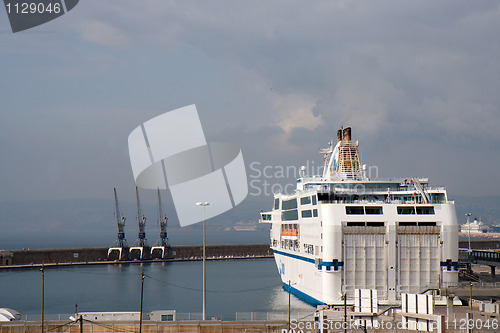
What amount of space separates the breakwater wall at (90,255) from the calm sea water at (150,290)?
10.1 metres

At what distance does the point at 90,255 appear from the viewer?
13825 centimetres

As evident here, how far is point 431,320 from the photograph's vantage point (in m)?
29.6

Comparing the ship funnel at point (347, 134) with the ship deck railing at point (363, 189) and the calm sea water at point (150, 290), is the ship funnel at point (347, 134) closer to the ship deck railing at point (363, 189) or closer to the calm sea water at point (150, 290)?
the ship deck railing at point (363, 189)

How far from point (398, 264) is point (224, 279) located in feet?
178

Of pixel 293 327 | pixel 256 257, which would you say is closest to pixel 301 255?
pixel 293 327

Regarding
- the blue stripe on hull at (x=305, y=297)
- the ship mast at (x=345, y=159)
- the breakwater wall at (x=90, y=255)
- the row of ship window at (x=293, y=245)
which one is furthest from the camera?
the breakwater wall at (x=90, y=255)

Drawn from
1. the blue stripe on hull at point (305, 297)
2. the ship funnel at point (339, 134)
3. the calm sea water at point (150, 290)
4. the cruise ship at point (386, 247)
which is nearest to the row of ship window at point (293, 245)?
the cruise ship at point (386, 247)

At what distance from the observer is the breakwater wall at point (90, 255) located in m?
127

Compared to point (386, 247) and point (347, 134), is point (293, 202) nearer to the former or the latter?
point (347, 134)

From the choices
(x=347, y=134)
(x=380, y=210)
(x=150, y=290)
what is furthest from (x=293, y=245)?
(x=150, y=290)

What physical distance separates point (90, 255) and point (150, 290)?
205 feet

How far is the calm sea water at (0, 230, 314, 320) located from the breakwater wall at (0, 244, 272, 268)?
10132mm

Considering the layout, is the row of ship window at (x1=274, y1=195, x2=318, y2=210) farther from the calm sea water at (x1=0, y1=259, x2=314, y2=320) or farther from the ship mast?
the calm sea water at (x1=0, y1=259, x2=314, y2=320)

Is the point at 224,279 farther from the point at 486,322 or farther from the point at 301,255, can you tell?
the point at 486,322
